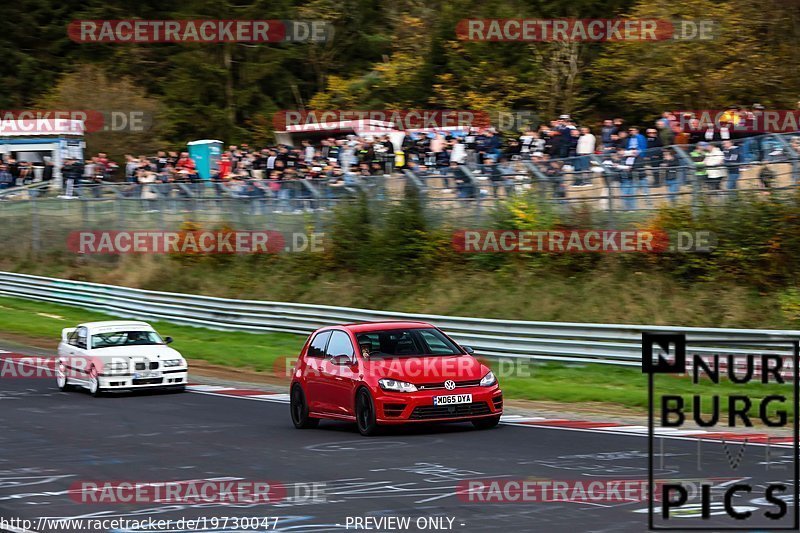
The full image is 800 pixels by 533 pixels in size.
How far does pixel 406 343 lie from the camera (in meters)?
15.5

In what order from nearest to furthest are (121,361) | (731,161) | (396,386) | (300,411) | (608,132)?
(396,386)
(300,411)
(121,361)
(731,161)
(608,132)

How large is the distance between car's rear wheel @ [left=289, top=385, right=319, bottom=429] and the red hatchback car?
0.04ft

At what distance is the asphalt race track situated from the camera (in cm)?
966

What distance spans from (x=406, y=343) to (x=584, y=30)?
3346 cm

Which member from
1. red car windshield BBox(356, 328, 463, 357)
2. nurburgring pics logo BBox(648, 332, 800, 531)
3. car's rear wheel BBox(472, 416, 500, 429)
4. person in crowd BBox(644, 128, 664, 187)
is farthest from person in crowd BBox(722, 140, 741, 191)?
car's rear wheel BBox(472, 416, 500, 429)

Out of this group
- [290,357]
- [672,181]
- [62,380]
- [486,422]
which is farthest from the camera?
[290,357]

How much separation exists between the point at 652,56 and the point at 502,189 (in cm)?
1747

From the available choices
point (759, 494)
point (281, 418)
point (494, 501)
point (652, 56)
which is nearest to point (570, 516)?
point (494, 501)

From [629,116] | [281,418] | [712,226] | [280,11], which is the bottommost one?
[281,418]

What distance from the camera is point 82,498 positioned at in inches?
432

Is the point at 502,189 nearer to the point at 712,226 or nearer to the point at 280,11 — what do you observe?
the point at 712,226

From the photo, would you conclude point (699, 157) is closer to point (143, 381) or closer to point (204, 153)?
point (143, 381)

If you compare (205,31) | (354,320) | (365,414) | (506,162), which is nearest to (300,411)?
(365,414)

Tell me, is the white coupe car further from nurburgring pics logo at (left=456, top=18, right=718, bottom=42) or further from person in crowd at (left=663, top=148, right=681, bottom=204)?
nurburgring pics logo at (left=456, top=18, right=718, bottom=42)
